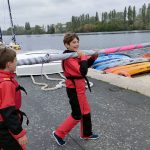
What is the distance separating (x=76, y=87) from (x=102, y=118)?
4.23 feet

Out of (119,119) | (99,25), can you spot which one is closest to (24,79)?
(119,119)

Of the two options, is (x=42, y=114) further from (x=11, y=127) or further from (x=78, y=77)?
(x=11, y=127)

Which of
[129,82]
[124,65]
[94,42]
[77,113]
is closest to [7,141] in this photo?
[77,113]

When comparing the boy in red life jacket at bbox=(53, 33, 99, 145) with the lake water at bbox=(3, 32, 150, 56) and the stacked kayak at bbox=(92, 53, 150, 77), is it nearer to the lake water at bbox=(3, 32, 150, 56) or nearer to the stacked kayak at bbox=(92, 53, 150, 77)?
the stacked kayak at bbox=(92, 53, 150, 77)

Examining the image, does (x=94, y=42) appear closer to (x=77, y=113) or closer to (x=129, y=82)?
(x=129, y=82)

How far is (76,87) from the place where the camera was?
167 inches

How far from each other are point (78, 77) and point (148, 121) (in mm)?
1505

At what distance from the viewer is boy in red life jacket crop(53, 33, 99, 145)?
4.12 metres

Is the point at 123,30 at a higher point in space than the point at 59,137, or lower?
lower

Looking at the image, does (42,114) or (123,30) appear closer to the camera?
(42,114)

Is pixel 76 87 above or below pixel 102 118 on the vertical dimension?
above

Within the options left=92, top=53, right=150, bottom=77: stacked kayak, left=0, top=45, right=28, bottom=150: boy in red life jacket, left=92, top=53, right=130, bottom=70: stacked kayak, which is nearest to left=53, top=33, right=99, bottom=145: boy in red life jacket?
left=0, top=45, right=28, bottom=150: boy in red life jacket

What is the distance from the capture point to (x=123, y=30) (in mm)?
52812

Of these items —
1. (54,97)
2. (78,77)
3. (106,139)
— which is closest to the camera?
(78,77)
